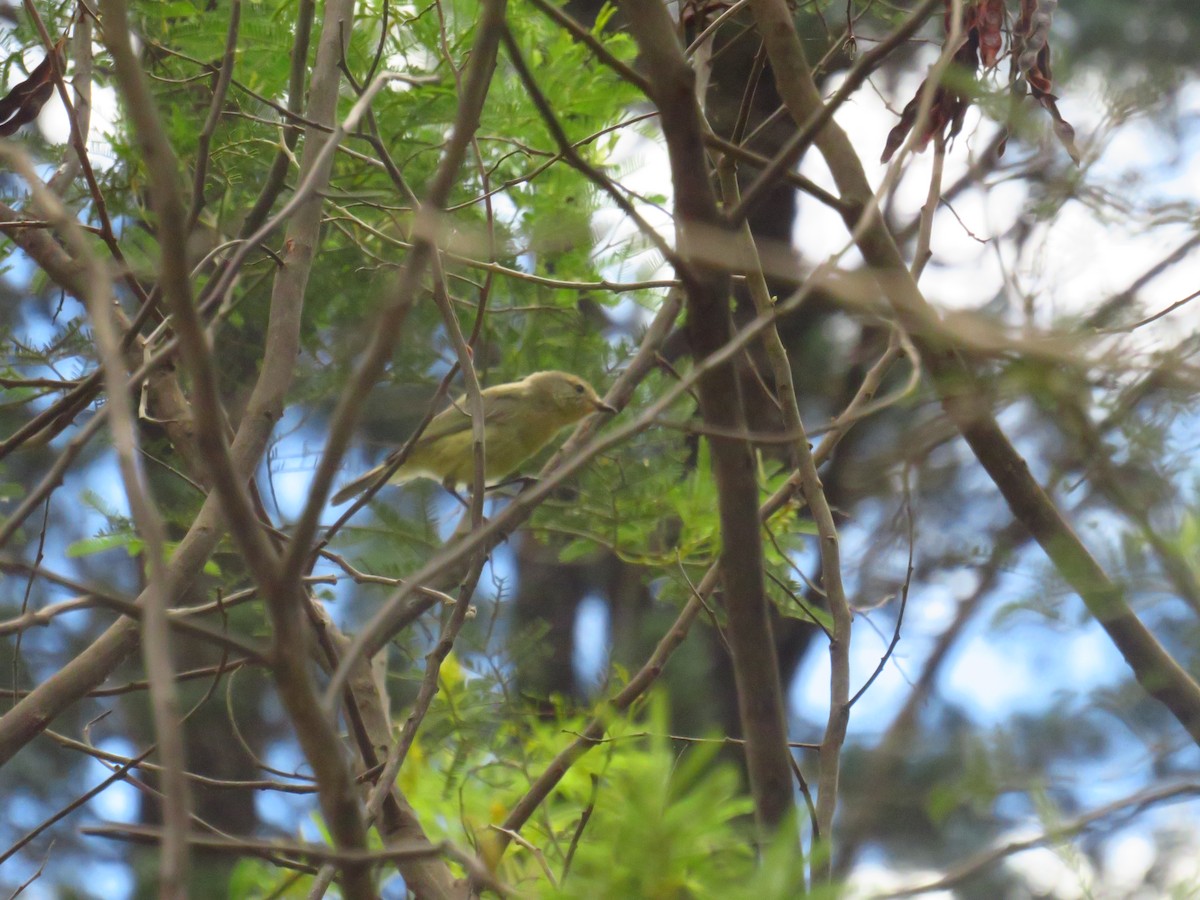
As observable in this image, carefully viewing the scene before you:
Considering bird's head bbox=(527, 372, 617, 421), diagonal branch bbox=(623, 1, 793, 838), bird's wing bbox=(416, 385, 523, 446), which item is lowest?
diagonal branch bbox=(623, 1, 793, 838)

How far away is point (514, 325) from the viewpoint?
4.52m

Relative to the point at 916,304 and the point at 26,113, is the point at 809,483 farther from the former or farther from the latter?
the point at 26,113

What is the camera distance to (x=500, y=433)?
242 inches

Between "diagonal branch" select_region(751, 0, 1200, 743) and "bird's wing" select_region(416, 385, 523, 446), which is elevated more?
"bird's wing" select_region(416, 385, 523, 446)

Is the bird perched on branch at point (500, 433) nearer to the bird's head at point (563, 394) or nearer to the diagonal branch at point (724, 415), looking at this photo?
the bird's head at point (563, 394)

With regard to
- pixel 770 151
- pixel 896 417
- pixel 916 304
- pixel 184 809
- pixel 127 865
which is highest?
pixel 770 151

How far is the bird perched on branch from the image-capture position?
5629mm

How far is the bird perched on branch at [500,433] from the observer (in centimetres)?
563

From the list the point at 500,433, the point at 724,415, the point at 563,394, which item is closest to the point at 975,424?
the point at 724,415

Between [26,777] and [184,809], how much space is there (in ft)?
24.8

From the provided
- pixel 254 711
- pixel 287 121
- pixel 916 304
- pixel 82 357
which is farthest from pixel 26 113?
pixel 254 711

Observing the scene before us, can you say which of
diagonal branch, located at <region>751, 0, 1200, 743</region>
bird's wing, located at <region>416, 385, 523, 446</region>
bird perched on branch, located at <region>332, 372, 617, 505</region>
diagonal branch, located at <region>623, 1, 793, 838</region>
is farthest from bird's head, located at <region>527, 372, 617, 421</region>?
diagonal branch, located at <region>623, 1, 793, 838</region>

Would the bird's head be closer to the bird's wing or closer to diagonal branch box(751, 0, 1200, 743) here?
the bird's wing

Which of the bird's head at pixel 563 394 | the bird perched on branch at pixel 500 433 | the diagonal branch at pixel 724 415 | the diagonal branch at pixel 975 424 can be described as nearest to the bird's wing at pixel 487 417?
the bird perched on branch at pixel 500 433
